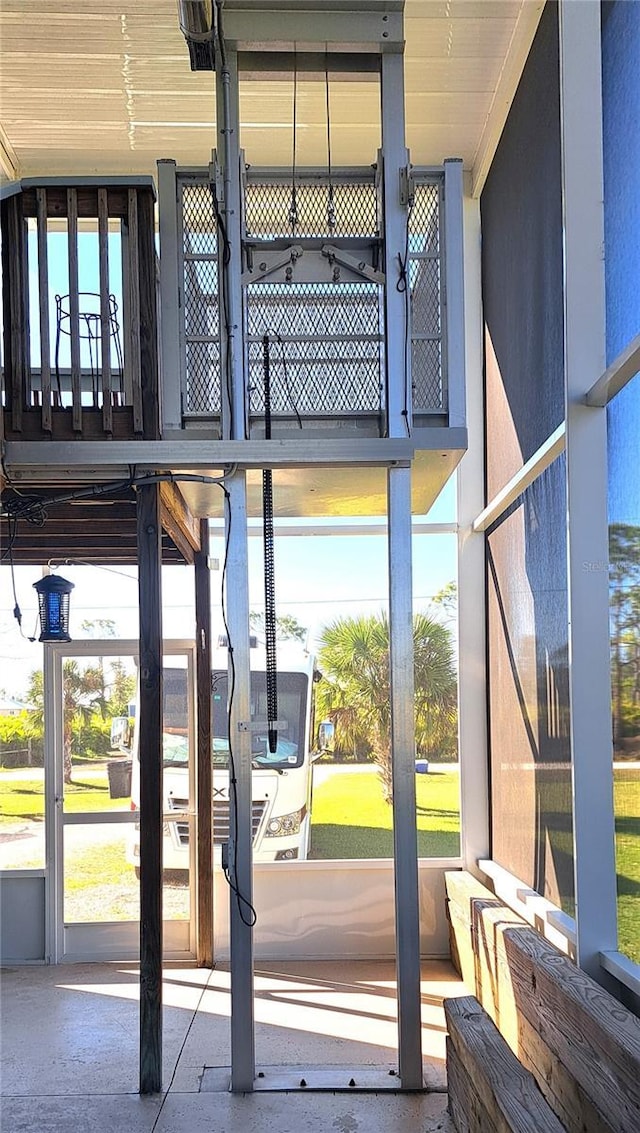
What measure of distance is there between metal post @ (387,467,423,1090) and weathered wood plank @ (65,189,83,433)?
1463 millimetres

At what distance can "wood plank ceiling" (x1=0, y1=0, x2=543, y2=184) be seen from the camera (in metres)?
6.13

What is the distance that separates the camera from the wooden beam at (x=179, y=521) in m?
5.42

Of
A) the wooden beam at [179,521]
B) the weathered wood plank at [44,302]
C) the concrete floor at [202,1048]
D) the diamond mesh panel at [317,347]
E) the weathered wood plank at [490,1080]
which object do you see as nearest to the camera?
the weathered wood plank at [490,1080]

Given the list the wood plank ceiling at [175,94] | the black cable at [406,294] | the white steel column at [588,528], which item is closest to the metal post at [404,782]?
the black cable at [406,294]

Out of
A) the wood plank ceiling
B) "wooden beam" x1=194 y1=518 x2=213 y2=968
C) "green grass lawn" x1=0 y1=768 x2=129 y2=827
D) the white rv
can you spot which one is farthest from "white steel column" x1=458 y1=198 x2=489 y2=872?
"green grass lawn" x1=0 y1=768 x2=129 y2=827

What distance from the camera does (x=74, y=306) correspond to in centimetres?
488

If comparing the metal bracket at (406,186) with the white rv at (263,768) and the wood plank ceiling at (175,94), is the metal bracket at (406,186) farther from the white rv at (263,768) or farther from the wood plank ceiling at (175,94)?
the white rv at (263,768)

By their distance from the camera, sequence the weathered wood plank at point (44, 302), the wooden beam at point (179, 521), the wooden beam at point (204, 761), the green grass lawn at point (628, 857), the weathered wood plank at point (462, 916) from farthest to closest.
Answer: the wooden beam at point (204, 761), the weathered wood plank at point (462, 916), the wooden beam at point (179, 521), the weathered wood plank at point (44, 302), the green grass lawn at point (628, 857)

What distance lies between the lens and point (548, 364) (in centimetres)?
536

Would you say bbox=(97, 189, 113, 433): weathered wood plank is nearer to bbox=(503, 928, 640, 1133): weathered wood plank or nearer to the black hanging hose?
the black hanging hose

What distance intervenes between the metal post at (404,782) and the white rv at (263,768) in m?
2.60

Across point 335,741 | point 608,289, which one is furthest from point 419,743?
point 608,289

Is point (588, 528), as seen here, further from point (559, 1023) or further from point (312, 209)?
point (312, 209)

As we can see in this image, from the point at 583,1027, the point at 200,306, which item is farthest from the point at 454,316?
the point at 583,1027
